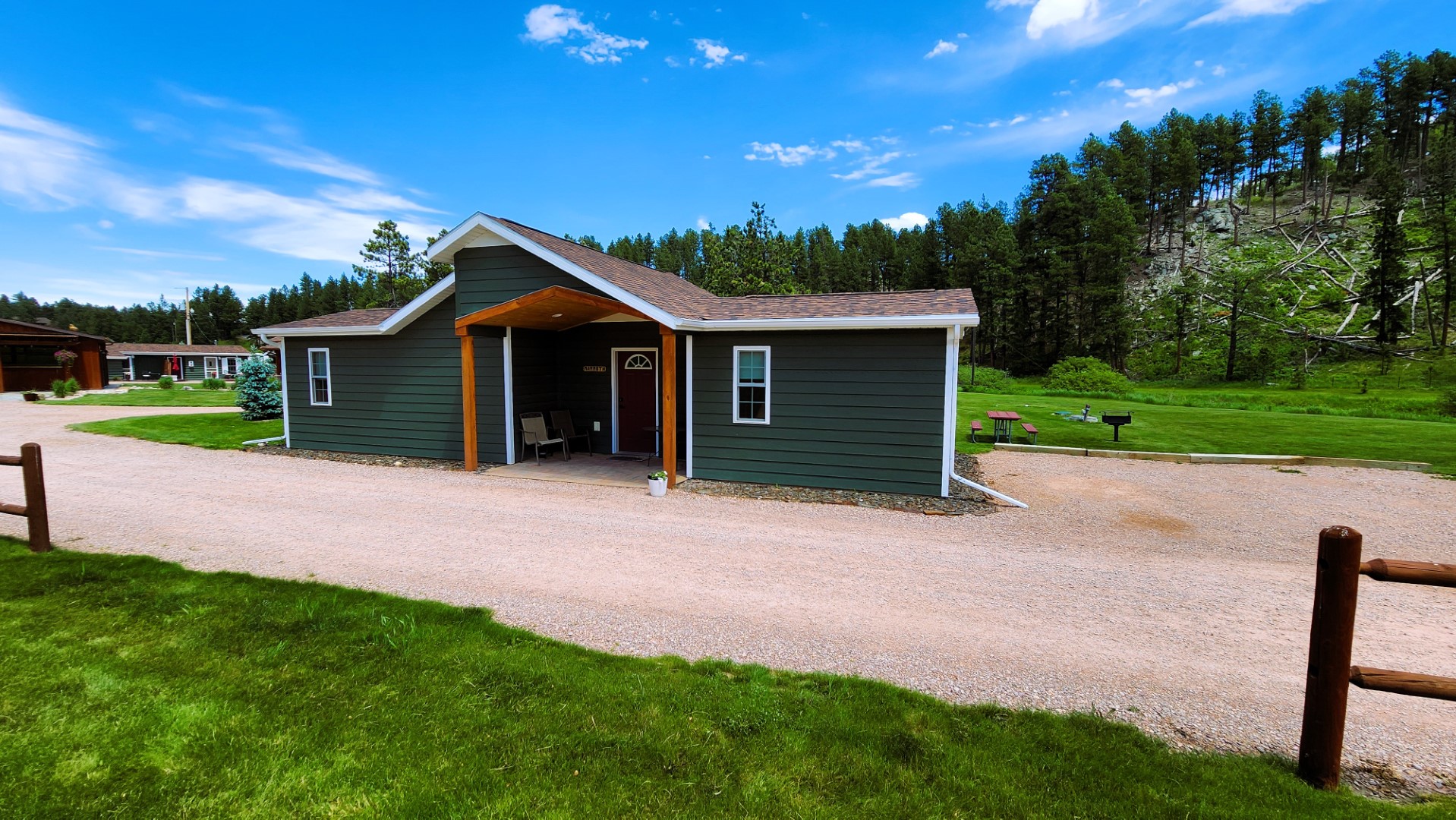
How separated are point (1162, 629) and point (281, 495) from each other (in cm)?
1074

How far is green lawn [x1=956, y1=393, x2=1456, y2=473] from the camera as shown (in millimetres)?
12273

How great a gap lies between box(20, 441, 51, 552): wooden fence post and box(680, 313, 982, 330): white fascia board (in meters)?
7.15

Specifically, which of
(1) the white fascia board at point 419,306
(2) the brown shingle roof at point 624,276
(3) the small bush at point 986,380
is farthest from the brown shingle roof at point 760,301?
(3) the small bush at point 986,380

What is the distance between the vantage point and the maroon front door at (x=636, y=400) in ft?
40.8

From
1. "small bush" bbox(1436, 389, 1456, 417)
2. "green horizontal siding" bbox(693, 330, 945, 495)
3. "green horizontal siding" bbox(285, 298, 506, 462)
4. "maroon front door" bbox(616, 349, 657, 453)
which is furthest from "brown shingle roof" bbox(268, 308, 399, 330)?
"small bush" bbox(1436, 389, 1456, 417)

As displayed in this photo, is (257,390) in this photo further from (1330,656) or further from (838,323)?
(1330,656)

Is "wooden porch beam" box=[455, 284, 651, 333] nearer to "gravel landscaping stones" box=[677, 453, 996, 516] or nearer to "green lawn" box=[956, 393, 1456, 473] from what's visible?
"gravel landscaping stones" box=[677, 453, 996, 516]

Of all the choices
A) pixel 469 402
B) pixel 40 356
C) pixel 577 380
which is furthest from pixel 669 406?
pixel 40 356

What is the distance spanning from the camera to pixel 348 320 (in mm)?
13172

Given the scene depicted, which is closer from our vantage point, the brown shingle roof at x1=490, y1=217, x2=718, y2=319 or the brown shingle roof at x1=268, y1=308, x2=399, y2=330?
the brown shingle roof at x1=490, y1=217, x2=718, y2=319

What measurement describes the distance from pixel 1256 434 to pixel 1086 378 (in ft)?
52.9

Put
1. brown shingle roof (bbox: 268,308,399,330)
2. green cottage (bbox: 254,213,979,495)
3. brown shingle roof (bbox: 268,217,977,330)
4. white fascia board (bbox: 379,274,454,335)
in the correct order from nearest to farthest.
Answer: green cottage (bbox: 254,213,979,495), brown shingle roof (bbox: 268,217,977,330), white fascia board (bbox: 379,274,454,335), brown shingle roof (bbox: 268,308,399,330)

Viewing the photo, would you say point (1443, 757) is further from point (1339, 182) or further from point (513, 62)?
point (1339, 182)

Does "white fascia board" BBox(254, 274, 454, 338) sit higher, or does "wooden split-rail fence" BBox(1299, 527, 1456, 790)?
"white fascia board" BBox(254, 274, 454, 338)
